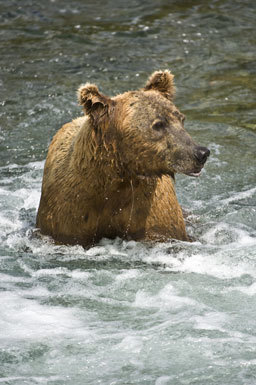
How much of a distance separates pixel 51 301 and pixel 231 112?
563 cm

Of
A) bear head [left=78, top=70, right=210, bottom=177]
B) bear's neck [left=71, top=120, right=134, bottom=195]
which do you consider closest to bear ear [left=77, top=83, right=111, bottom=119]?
bear head [left=78, top=70, right=210, bottom=177]

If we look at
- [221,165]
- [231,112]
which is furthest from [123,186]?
[231,112]

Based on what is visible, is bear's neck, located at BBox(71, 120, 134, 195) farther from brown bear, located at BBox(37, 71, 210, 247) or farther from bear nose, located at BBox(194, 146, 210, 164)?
bear nose, located at BBox(194, 146, 210, 164)

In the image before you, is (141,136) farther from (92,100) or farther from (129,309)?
(129,309)

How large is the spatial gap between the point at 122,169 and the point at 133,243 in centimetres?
75

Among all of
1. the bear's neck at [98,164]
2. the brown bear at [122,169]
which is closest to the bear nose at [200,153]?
the brown bear at [122,169]

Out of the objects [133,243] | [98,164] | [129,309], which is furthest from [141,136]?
[129,309]

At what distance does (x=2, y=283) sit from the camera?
21.6 ft

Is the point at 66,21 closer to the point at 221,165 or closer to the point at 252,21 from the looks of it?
the point at 252,21

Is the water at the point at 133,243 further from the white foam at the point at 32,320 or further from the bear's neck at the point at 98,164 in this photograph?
the bear's neck at the point at 98,164

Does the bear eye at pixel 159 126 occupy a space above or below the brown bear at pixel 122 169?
above

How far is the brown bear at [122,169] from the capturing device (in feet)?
21.2

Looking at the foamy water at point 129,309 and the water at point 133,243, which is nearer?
the foamy water at point 129,309

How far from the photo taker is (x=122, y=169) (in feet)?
21.4
